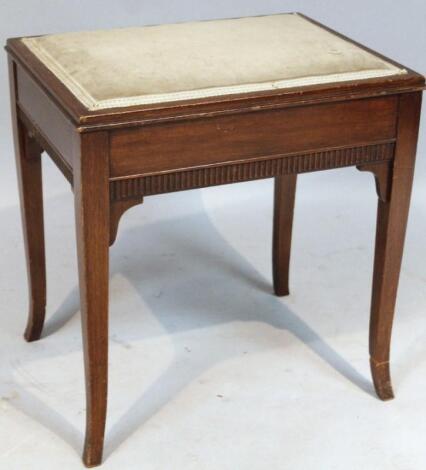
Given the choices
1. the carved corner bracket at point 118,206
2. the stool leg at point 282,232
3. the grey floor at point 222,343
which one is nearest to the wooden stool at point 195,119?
the carved corner bracket at point 118,206

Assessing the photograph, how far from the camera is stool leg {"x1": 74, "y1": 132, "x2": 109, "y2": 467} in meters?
1.67

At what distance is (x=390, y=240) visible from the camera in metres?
1.95

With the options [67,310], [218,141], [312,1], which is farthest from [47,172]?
[218,141]

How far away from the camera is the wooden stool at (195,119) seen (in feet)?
5.55

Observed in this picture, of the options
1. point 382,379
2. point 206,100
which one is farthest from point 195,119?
point 382,379

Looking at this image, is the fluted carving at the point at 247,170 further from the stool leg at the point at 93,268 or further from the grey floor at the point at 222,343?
the grey floor at the point at 222,343

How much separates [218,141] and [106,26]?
1.08m

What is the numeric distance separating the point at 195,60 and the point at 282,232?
0.66m

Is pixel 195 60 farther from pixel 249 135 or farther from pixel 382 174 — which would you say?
pixel 382 174

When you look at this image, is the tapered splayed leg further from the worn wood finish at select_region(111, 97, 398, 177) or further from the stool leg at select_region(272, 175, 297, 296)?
the stool leg at select_region(272, 175, 297, 296)

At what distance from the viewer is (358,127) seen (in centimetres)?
183

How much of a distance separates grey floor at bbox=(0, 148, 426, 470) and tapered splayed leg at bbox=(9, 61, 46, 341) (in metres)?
0.06

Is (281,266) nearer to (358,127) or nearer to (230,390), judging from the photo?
(230,390)

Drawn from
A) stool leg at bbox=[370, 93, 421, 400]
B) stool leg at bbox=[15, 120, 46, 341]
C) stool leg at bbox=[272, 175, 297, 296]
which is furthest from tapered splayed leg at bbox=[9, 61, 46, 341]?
stool leg at bbox=[370, 93, 421, 400]
